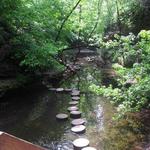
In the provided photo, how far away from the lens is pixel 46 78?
1448cm

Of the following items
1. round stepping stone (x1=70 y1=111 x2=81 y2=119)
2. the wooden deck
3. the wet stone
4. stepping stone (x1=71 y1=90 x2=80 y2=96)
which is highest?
the wooden deck

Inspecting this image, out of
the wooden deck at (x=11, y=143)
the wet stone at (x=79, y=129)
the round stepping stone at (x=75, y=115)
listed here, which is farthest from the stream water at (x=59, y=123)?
the wooden deck at (x=11, y=143)

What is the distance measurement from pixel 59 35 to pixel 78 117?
23.5 ft

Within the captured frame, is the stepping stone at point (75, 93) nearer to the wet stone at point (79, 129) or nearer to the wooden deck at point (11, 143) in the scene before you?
the wet stone at point (79, 129)

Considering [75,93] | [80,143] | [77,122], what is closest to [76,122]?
[77,122]

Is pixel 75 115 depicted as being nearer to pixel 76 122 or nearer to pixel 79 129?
pixel 76 122

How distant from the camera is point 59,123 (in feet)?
30.6

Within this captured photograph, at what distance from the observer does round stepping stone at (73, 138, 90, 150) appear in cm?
733

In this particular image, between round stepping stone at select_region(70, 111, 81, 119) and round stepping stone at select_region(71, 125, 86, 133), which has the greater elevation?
round stepping stone at select_region(70, 111, 81, 119)

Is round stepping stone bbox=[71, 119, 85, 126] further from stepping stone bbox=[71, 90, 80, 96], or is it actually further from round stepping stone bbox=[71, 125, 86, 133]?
stepping stone bbox=[71, 90, 80, 96]

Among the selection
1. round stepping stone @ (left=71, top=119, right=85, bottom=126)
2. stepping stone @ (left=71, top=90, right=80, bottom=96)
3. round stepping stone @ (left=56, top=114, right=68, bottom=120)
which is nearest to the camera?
round stepping stone @ (left=71, top=119, right=85, bottom=126)

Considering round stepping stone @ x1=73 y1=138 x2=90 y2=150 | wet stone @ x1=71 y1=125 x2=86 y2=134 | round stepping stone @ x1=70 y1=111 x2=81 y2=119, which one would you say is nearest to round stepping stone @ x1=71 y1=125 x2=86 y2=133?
wet stone @ x1=71 y1=125 x2=86 y2=134

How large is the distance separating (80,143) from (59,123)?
6.41 feet

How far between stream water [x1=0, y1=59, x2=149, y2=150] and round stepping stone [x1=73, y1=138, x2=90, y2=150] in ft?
0.65
